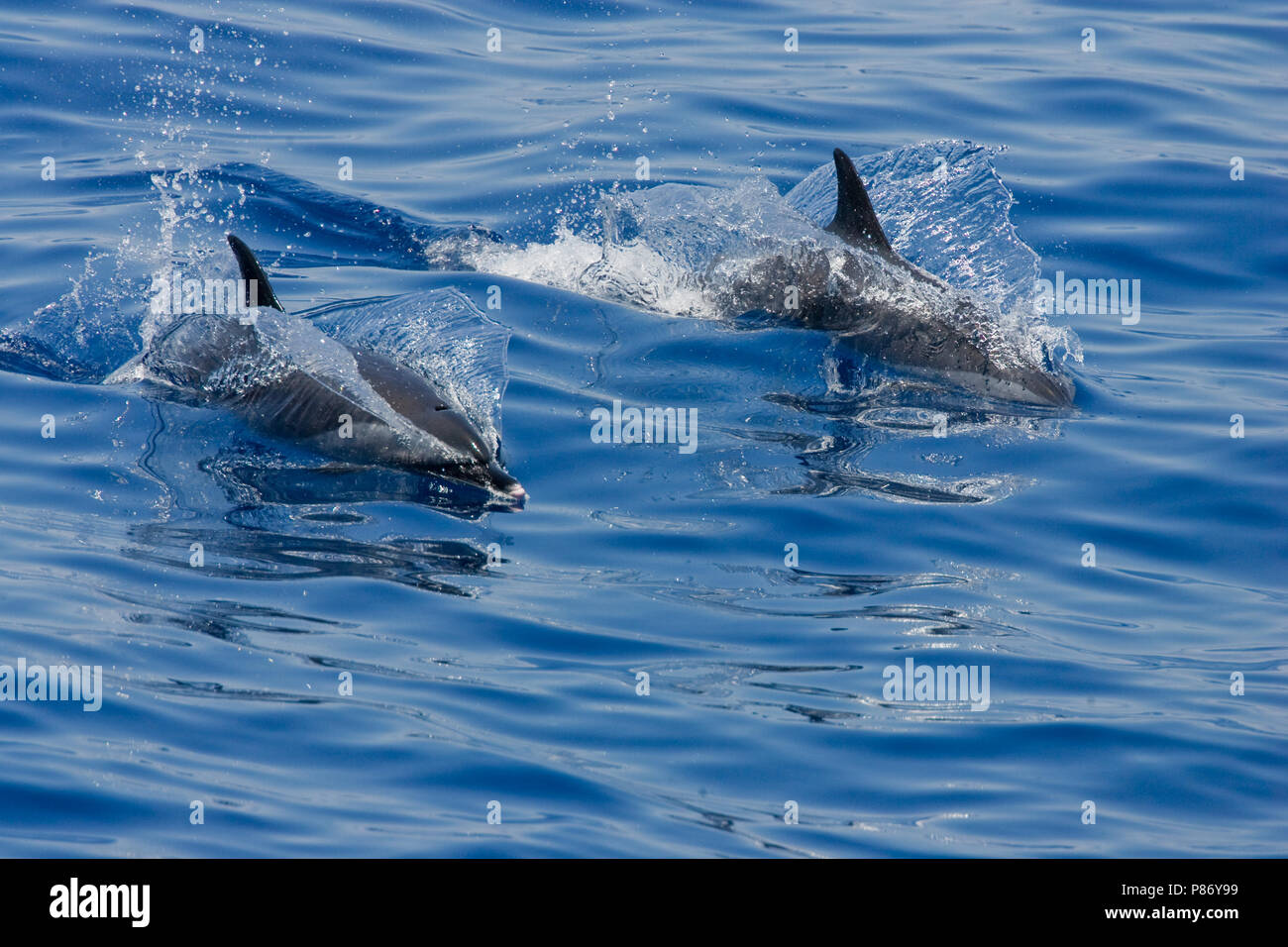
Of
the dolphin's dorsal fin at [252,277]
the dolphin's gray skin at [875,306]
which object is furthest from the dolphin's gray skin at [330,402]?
the dolphin's gray skin at [875,306]

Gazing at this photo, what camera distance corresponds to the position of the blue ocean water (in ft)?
21.7

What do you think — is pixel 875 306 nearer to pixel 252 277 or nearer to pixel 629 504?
pixel 629 504

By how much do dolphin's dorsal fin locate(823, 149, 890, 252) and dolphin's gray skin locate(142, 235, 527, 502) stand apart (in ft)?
13.0

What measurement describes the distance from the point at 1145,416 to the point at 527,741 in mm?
Result: 6598

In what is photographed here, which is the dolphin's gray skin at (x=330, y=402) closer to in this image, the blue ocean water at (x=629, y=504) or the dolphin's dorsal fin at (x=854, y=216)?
the blue ocean water at (x=629, y=504)

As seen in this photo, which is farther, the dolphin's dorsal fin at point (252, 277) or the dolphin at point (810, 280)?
the dolphin at point (810, 280)

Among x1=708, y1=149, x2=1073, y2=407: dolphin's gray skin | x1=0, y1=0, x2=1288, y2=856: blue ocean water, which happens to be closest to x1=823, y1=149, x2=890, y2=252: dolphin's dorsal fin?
x1=708, y1=149, x2=1073, y2=407: dolphin's gray skin

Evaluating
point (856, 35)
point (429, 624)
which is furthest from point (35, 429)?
point (856, 35)

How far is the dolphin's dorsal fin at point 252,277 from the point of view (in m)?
10.3

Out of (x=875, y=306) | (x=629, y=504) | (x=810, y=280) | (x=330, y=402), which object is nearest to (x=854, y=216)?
(x=810, y=280)

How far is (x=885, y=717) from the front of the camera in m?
7.35

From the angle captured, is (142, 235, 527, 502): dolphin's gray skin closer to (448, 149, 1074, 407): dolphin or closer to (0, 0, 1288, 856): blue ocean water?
(0, 0, 1288, 856): blue ocean water
